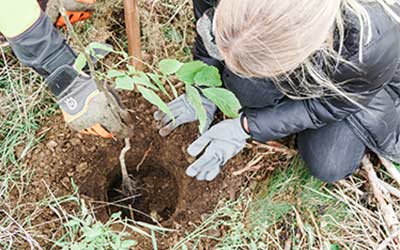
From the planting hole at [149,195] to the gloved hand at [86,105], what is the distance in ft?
1.28

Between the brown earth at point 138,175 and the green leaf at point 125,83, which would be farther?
the brown earth at point 138,175

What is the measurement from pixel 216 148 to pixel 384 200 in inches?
19.3

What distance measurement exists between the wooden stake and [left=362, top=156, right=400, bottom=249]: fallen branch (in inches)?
28.3

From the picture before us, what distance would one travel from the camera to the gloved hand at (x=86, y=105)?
144 centimetres

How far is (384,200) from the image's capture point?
1.73 m

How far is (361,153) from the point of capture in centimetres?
174

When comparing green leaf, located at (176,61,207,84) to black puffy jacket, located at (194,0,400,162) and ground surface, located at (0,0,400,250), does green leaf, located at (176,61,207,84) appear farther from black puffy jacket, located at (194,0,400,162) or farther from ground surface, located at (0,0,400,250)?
ground surface, located at (0,0,400,250)

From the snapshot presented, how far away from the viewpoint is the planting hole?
71.2 inches

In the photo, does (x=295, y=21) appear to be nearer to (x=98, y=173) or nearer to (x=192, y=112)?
(x=192, y=112)

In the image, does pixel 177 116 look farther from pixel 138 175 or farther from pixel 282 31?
Result: pixel 282 31

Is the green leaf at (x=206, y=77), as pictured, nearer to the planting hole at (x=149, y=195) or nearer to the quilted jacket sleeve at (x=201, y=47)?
the quilted jacket sleeve at (x=201, y=47)

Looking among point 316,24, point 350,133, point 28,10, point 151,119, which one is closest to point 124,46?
point 151,119

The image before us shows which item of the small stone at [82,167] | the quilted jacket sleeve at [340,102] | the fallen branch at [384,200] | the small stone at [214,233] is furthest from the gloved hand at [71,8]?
the fallen branch at [384,200]

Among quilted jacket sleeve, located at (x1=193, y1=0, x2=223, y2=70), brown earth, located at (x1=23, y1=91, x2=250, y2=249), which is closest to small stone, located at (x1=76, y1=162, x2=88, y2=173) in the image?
brown earth, located at (x1=23, y1=91, x2=250, y2=249)
